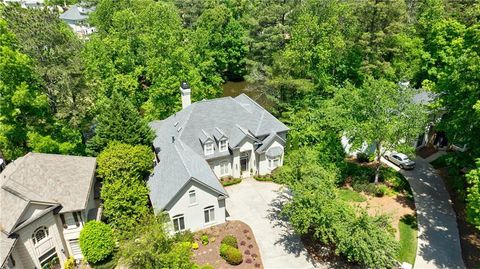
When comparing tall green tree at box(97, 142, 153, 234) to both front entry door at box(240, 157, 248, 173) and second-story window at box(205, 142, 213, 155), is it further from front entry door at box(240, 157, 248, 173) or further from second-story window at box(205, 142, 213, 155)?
front entry door at box(240, 157, 248, 173)

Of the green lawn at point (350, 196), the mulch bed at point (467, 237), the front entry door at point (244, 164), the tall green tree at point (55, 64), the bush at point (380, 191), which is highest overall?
the tall green tree at point (55, 64)

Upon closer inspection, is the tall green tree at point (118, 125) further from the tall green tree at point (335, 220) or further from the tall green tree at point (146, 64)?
the tall green tree at point (335, 220)

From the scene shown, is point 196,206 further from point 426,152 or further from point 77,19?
point 77,19

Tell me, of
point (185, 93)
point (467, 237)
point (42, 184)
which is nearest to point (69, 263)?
point (42, 184)

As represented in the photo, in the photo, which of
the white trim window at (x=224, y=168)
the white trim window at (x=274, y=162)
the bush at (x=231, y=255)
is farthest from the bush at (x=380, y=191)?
the bush at (x=231, y=255)

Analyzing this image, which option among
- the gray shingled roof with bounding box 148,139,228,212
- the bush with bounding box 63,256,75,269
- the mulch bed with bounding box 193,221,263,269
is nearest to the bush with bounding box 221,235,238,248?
the mulch bed with bounding box 193,221,263,269
